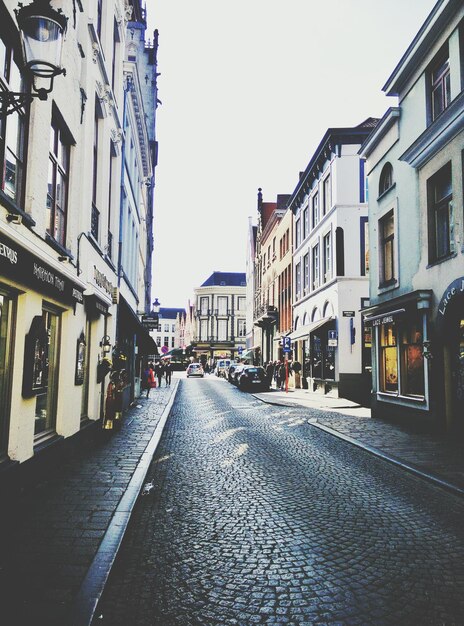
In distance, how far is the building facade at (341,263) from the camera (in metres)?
22.9

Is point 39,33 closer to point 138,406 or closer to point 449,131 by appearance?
point 449,131

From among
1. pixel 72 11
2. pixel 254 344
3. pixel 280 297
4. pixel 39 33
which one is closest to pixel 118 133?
pixel 72 11

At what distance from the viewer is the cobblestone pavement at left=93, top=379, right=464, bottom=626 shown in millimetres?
3592

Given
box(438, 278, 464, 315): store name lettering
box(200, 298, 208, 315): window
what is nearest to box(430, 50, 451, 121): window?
box(438, 278, 464, 315): store name lettering

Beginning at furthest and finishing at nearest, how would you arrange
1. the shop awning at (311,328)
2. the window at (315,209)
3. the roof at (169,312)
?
the roof at (169,312) < the window at (315,209) < the shop awning at (311,328)

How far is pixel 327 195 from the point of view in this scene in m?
25.8

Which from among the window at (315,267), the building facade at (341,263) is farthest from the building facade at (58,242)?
the window at (315,267)

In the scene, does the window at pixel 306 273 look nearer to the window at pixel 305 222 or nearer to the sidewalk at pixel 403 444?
the window at pixel 305 222

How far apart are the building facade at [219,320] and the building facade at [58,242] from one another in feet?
233

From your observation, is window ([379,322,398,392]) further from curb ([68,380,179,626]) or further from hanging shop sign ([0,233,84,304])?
hanging shop sign ([0,233,84,304])

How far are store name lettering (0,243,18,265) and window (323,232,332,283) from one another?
67.6 ft

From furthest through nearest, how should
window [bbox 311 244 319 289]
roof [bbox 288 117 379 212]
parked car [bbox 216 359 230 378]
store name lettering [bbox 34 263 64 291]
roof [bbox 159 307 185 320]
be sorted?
roof [bbox 159 307 185 320], parked car [bbox 216 359 230 378], window [bbox 311 244 319 289], roof [bbox 288 117 379 212], store name lettering [bbox 34 263 64 291]

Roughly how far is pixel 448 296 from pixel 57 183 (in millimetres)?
8670

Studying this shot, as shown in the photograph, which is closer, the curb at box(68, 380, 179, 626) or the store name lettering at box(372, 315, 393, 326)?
the curb at box(68, 380, 179, 626)
